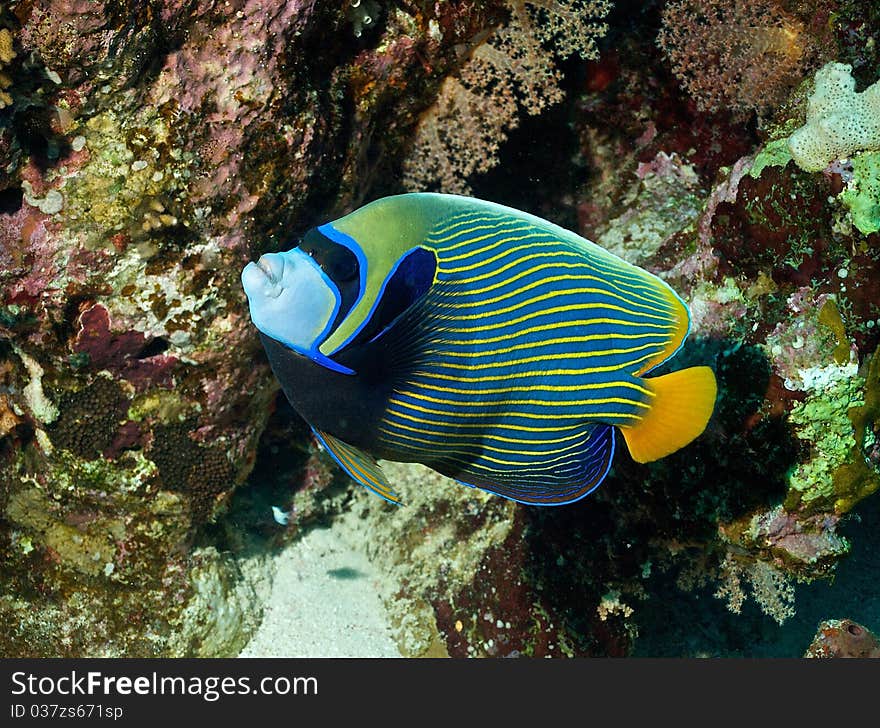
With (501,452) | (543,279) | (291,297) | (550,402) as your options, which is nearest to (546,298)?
(543,279)

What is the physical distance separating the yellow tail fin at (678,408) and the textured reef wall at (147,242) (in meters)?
1.74

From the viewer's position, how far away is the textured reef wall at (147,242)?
244 cm

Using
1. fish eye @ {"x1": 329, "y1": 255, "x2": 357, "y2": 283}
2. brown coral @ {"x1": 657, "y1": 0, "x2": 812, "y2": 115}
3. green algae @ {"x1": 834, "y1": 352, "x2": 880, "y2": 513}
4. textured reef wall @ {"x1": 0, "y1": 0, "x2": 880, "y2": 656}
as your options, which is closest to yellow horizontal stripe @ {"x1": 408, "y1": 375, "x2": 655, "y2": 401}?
fish eye @ {"x1": 329, "y1": 255, "x2": 357, "y2": 283}

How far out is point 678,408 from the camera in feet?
5.59

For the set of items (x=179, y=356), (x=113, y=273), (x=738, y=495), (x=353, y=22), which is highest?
(x=353, y=22)

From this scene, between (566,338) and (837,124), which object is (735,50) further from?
(566,338)

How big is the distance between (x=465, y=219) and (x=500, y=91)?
1862 mm

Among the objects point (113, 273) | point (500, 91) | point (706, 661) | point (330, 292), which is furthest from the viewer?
point (500, 91)

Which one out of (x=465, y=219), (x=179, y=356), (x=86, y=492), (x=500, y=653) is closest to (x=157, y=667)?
(x=86, y=492)

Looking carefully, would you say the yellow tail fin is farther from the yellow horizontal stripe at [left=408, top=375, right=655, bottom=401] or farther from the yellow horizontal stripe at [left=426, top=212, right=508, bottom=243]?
the yellow horizontal stripe at [left=426, top=212, right=508, bottom=243]

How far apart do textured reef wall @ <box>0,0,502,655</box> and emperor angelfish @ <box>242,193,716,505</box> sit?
1342 mm

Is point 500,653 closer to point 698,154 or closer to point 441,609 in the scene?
point 441,609

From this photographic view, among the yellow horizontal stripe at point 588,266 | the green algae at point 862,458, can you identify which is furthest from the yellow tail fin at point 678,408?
the green algae at point 862,458

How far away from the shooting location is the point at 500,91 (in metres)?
3.21
